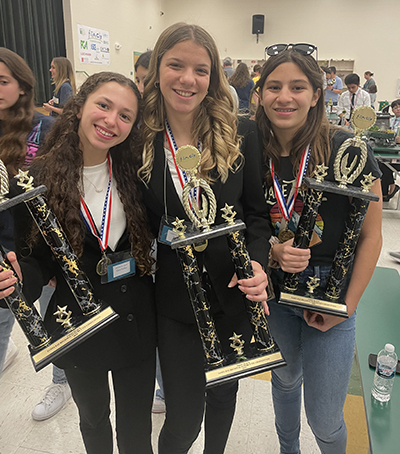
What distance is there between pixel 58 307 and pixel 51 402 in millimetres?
1364

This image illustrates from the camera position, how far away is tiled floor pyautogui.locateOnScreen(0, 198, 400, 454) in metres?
1.94

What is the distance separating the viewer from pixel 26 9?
690cm

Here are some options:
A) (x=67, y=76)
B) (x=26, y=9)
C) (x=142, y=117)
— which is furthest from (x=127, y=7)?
(x=142, y=117)

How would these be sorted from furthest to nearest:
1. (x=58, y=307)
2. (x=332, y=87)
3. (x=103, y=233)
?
(x=332, y=87)
(x=103, y=233)
(x=58, y=307)

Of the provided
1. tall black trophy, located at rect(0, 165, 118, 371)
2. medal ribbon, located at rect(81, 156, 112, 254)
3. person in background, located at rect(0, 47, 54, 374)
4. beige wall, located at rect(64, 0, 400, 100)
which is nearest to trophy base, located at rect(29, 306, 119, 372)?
tall black trophy, located at rect(0, 165, 118, 371)

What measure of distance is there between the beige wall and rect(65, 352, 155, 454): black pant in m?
11.9

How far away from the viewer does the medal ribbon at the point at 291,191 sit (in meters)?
1.29

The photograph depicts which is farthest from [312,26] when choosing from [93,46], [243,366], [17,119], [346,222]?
[243,366]

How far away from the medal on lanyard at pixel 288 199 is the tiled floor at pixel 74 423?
50.6 inches

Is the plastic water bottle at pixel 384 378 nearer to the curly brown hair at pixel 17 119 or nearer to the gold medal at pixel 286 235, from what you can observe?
the gold medal at pixel 286 235

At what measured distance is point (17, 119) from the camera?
1701 millimetres

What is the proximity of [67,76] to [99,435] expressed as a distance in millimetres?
4400

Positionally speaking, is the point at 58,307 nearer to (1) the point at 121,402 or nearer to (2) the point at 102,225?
(2) the point at 102,225

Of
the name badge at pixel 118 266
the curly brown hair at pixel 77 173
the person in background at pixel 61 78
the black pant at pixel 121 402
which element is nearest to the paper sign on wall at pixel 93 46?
the person in background at pixel 61 78
